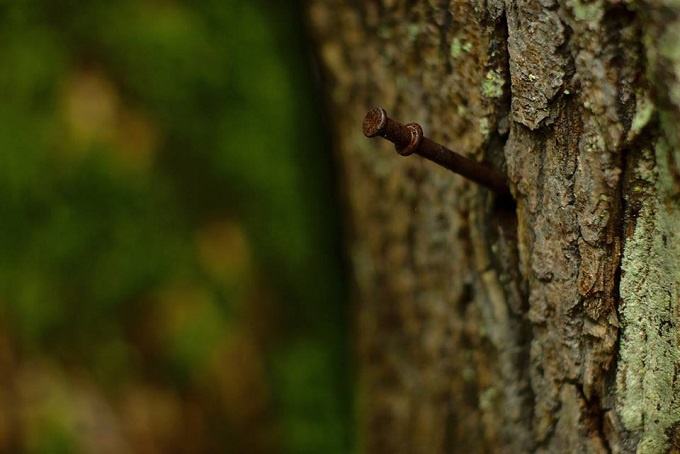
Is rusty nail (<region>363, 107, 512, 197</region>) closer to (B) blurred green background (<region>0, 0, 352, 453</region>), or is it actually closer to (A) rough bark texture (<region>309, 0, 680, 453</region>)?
(A) rough bark texture (<region>309, 0, 680, 453</region>)

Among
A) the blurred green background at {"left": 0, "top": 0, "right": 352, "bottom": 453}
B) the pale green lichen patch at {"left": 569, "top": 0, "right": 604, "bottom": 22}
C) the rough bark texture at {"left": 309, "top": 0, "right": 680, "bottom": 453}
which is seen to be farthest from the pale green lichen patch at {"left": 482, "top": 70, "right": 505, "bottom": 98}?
the blurred green background at {"left": 0, "top": 0, "right": 352, "bottom": 453}

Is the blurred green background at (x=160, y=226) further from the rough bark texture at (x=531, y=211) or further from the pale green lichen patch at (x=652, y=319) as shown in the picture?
the pale green lichen patch at (x=652, y=319)

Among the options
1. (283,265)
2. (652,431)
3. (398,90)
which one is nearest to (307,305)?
(283,265)

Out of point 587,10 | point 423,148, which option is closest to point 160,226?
point 423,148

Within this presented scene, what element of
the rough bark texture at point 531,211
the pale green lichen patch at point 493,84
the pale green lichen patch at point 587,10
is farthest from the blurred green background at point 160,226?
the pale green lichen patch at point 587,10

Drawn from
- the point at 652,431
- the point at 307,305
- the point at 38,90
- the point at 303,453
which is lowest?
the point at 303,453

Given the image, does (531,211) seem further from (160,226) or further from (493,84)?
(160,226)

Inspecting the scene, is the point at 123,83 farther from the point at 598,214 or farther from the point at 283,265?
the point at 598,214
